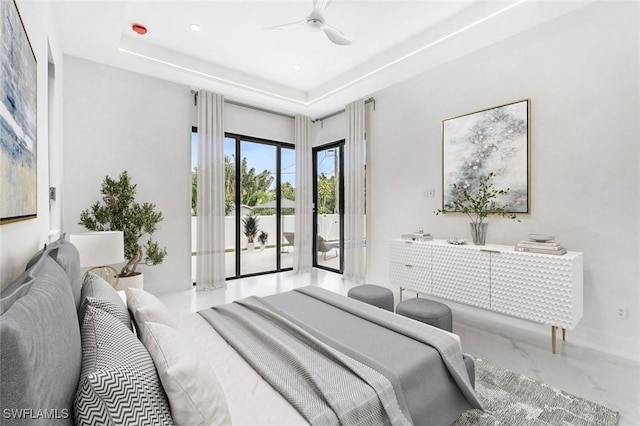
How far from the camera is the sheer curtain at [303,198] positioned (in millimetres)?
5293

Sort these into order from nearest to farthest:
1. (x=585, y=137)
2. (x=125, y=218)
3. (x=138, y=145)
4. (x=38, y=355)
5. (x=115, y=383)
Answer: (x=38, y=355), (x=115, y=383), (x=585, y=137), (x=125, y=218), (x=138, y=145)

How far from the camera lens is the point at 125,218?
134 inches

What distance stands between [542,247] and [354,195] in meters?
2.58

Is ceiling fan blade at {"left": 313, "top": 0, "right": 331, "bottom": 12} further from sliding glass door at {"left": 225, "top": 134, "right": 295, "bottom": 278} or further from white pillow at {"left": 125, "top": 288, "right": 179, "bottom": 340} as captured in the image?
sliding glass door at {"left": 225, "top": 134, "right": 295, "bottom": 278}

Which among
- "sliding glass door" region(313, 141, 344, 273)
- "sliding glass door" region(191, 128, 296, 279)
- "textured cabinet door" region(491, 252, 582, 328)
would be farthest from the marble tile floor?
"sliding glass door" region(313, 141, 344, 273)

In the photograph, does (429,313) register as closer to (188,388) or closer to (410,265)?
(410,265)

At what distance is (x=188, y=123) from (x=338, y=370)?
3987 mm

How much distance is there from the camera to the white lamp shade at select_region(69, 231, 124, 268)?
2432 mm

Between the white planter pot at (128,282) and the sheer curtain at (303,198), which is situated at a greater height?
the sheer curtain at (303,198)

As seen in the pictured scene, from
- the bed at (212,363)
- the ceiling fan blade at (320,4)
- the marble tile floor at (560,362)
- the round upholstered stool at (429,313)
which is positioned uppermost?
the ceiling fan blade at (320,4)

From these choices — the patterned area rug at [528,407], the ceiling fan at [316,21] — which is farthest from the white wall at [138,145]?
the patterned area rug at [528,407]

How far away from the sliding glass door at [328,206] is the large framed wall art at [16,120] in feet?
13.5

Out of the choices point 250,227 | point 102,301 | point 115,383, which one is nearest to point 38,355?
point 115,383

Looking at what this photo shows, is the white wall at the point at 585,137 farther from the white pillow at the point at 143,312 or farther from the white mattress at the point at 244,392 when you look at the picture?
the white pillow at the point at 143,312
